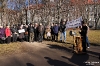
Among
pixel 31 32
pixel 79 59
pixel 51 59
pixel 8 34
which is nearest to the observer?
pixel 79 59

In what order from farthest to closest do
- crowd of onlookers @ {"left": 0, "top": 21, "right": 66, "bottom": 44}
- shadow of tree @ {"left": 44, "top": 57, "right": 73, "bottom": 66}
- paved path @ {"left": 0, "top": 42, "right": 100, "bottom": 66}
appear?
crowd of onlookers @ {"left": 0, "top": 21, "right": 66, "bottom": 44} → paved path @ {"left": 0, "top": 42, "right": 100, "bottom": 66} → shadow of tree @ {"left": 44, "top": 57, "right": 73, "bottom": 66}

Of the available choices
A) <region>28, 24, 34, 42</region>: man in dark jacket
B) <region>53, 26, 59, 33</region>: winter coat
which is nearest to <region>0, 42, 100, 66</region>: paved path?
<region>28, 24, 34, 42</region>: man in dark jacket

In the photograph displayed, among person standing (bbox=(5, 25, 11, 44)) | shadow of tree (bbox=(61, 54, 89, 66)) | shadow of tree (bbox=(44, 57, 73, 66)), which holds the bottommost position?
shadow of tree (bbox=(44, 57, 73, 66))

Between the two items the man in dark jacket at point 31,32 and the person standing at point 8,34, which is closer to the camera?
the person standing at point 8,34

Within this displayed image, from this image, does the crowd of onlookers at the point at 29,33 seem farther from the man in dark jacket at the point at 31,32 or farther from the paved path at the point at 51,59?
the paved path at the point at 51,59

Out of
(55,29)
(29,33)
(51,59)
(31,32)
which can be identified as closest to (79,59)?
(51,59)

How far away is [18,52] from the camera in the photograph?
1441 centimetres

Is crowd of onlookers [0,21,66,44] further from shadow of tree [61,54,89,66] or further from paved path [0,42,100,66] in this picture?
shadow of tree [61,54,89,66]

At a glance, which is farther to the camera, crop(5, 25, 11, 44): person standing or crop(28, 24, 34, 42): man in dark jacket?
crop(28, 24, 34, 42): man in dark jacket

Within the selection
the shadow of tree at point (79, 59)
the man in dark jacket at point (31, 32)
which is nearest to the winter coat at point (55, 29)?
the man in dark jacket at point (31, 32)

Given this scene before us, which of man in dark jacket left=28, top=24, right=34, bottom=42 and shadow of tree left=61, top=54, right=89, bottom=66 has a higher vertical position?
man in dark jacket left=28, top=24, right=34, bottom=42

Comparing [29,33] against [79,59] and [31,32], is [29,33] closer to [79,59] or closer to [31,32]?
[31,32]

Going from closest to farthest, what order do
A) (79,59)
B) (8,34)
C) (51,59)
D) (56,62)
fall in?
(56,62) < (79,59) < (51,59) < (8,34)

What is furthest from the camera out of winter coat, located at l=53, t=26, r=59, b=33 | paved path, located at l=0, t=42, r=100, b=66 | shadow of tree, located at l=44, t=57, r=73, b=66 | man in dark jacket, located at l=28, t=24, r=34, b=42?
winter coat, located at l=53, t=26, r=59, b=33
